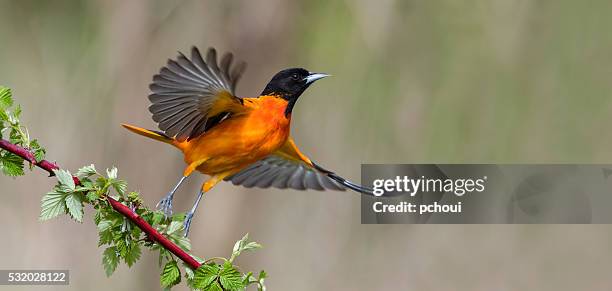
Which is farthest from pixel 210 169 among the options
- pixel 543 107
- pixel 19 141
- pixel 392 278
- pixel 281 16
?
pixel 543 107

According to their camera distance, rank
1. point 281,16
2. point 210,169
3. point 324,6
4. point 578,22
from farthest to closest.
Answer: point 578,22 < point 324,6 < point 281,16 < point 210,169

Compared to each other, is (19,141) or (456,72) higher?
(456,72)

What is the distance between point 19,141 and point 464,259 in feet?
10.4

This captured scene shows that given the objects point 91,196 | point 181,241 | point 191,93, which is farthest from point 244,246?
point 191,93

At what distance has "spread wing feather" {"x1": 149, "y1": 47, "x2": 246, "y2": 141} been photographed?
1407mm

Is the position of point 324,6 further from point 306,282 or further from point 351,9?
point 306,282

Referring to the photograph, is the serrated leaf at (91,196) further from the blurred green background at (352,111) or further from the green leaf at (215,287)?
the blurred green background at (352,111)

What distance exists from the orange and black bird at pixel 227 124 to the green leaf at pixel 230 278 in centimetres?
41

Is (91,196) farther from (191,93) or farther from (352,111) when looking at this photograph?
(352,111)

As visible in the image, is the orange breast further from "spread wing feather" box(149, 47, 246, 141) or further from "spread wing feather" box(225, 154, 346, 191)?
"spread wing feather" box(225, 154, 346, 191)

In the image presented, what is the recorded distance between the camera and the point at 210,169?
159 cm

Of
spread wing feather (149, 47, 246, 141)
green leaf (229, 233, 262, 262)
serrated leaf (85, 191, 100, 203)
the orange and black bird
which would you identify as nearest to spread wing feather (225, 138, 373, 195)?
the orange and black bird
